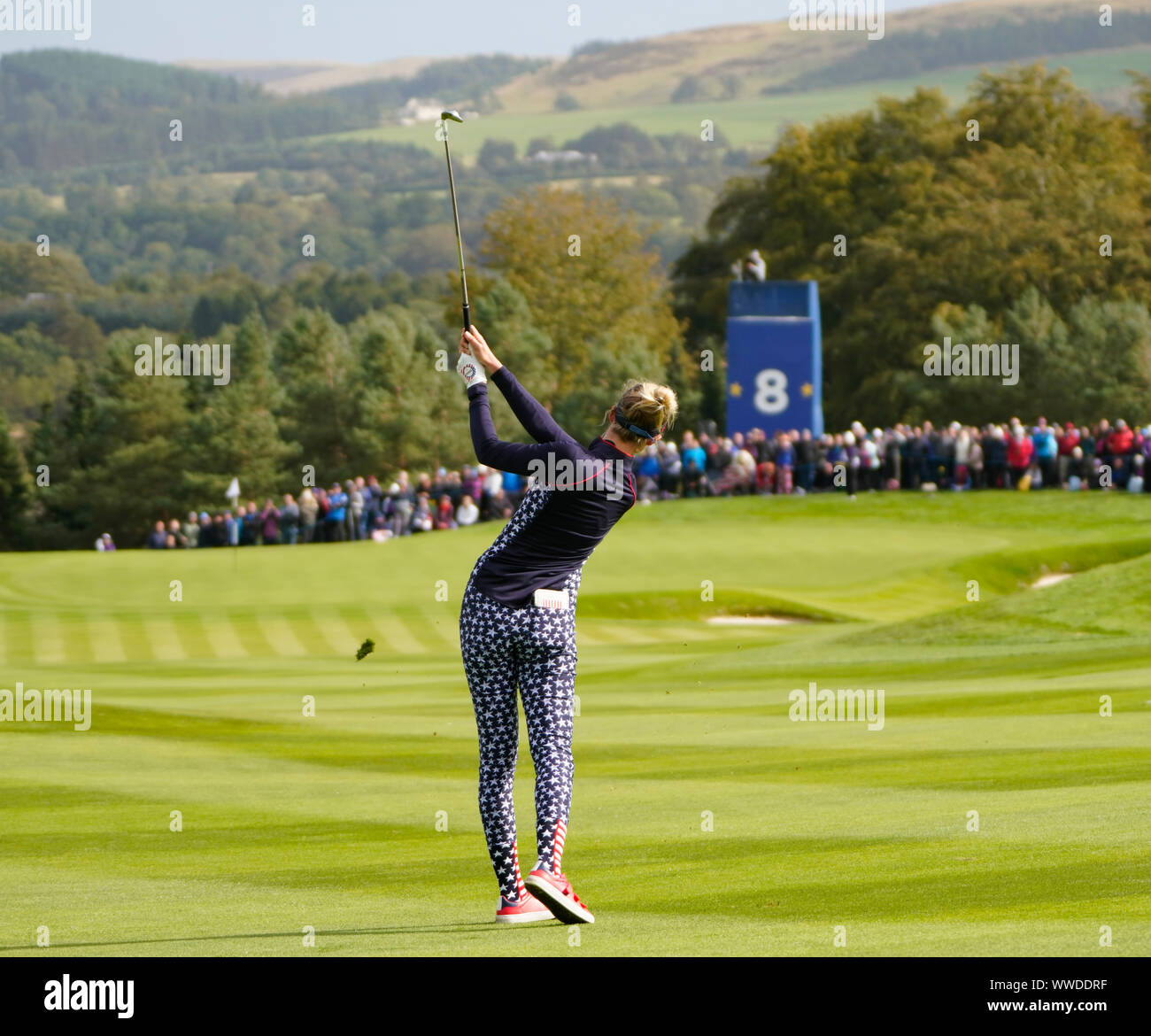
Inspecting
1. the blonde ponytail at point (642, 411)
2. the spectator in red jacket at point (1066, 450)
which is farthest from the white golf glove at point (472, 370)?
the spectator in red jacket at point (1066, 450)

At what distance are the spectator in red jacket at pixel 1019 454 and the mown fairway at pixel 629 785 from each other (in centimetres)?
984

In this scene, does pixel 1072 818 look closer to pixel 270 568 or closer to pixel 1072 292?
pixel 270 568

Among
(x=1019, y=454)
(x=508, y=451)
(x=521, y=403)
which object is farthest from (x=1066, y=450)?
(x=508, y=451)

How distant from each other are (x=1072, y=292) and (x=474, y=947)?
74.2 m

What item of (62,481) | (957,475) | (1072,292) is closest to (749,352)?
(957,475)

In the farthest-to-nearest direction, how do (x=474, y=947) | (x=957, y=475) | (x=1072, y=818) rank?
(x=957, y=475) < (x=1072, y=818) < (x=474, y=947)

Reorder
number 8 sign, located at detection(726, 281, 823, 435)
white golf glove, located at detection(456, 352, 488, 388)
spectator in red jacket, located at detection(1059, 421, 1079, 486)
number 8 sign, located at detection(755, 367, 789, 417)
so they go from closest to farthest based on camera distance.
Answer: white golf glove, located at detection(456, 352, 488, 388), spectator in red jacket, located at detection(1059, 421, 1079, 486), number 8 sign, located at detection(726, 281, 823, 435), number 8 sign, located at detection(755, 367, 789, 417)

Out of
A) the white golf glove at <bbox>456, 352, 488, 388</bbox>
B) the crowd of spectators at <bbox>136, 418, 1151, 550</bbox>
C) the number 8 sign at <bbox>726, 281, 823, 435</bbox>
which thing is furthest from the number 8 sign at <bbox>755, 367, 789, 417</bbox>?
the white golf glove at <bbox>456, 352, 488, 388</bbox>

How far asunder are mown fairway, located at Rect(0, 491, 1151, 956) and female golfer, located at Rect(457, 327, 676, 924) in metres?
0.42

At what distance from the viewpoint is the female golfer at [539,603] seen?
25.8 feet

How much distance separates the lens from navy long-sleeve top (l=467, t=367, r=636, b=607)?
308 inches

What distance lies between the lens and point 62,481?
119188 millimetres

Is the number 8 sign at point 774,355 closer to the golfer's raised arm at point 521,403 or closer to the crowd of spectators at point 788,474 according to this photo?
the crowd of spectators at point 788,474

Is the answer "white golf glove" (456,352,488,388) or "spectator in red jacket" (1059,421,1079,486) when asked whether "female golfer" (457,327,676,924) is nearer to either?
"white golf glove" (456,352,488,388)
